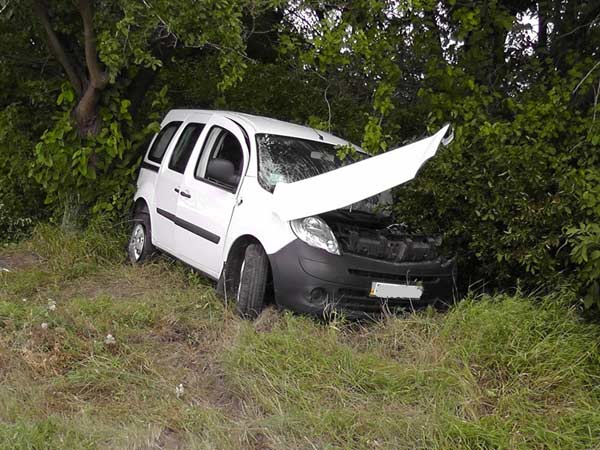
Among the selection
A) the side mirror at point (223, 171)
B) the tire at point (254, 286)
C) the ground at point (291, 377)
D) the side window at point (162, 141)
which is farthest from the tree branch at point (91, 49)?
the tire at point (254, 286)

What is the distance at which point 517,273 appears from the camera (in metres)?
5.23

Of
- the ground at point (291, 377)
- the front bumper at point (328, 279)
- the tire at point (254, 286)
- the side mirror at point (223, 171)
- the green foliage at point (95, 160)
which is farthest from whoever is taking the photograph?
the green foliage at point (95, 160)

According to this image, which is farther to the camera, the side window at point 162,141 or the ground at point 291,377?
the side window at point 162,141

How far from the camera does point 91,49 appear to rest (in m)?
6.77

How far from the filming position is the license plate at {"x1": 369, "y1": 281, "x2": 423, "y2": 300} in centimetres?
480

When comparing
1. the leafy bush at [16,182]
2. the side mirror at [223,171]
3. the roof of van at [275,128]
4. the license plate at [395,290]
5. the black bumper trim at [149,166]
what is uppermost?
the roof of van at [275,128]

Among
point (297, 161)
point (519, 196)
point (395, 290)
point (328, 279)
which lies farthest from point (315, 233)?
point (519, 196)

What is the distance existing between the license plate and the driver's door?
1372mm

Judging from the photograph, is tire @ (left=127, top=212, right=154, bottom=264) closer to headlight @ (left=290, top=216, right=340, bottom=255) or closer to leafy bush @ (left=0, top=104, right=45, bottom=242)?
leafy bush @ (left=0, top=104, right=45, bottom=242)

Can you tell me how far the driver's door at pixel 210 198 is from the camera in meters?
5.40

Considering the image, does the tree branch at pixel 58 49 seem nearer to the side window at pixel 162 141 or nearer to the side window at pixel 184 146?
the side window at pixel 162 141

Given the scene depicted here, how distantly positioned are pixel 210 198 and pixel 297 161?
0.84 meters

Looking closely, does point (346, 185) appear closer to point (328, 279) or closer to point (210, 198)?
point (328, 279)

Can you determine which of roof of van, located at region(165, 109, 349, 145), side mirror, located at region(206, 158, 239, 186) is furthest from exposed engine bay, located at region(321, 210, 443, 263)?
roof of van, located at region(165, 109, 349, 145)
